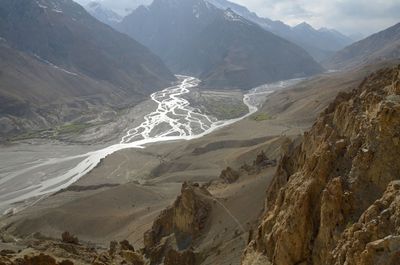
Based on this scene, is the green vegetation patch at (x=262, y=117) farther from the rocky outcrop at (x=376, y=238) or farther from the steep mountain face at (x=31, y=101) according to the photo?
the rocky outcrop at (x=376, y=238)

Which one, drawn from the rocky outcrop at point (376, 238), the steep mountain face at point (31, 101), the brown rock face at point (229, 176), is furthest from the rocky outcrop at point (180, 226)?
the steep mountain face at point (31, 101)

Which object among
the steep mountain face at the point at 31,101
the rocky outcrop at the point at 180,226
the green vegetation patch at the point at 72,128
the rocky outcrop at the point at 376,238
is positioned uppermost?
the steep mountain face at the point at 31,101

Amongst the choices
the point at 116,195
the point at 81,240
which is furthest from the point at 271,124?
the point at 81,240

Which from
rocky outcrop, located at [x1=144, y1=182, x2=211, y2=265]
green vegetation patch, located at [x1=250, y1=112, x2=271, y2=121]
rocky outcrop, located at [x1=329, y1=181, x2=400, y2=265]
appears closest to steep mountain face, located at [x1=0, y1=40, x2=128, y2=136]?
green vegetation patch, located at [x1=250, y1=112, x2=271, y2=121]

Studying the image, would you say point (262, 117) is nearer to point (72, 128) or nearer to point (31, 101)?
point (72, 128)

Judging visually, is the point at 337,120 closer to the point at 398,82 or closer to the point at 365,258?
the point at 398,82

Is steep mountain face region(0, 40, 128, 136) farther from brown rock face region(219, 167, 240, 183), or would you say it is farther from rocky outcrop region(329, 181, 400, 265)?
rocky outcrop region(329, 181, 400, 265)
